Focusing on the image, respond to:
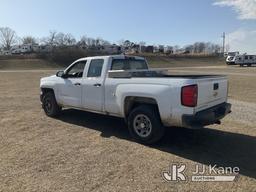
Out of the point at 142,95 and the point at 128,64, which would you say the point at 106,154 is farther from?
the point at 128,64

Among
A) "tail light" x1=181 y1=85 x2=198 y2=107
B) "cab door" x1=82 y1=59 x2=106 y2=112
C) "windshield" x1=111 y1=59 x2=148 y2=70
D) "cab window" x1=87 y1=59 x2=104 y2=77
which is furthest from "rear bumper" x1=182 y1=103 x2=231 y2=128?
"cab window" x1=87 y1=59 x2=104 y2=77

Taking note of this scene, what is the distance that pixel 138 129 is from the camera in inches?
259

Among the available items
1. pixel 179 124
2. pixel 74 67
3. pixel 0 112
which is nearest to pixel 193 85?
pixel 179 124

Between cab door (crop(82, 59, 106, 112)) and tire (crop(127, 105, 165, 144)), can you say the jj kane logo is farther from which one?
cab door (crop(82, 59, 106, 112))

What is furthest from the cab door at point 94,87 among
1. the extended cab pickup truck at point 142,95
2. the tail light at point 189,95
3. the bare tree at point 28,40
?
the bare tree at point 28,40

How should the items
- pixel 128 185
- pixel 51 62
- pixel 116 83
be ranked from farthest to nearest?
pixel 51 62, pixel 116 83, pixel 128 185

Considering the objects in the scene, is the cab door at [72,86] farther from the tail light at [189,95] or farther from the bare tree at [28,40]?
the bare tree at [28,40]

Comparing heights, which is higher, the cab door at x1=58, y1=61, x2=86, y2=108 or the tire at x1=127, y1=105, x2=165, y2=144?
the cab door at x1=58, y1=61, x2=86, y2=108

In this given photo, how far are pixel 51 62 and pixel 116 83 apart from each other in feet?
208

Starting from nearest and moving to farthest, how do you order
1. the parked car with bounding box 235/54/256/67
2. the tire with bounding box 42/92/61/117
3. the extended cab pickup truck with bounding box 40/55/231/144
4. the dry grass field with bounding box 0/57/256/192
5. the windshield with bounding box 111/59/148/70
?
1. the dry grass field with bounding box 0/57/256/192
2. the extended cab pickup truck with bounding box 40/55/231/144
3. the windshield with bounding box 111/59/148/70
4. the tire with bounding box 42/92/61/117
5. the parked car with bounding box 235/54/256/67

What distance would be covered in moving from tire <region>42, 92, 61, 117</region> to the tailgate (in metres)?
4.68

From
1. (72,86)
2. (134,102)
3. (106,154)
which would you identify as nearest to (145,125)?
(134,102)

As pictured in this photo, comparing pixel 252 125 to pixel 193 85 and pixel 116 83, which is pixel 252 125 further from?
pixel 116 83

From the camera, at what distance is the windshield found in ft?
24.9
